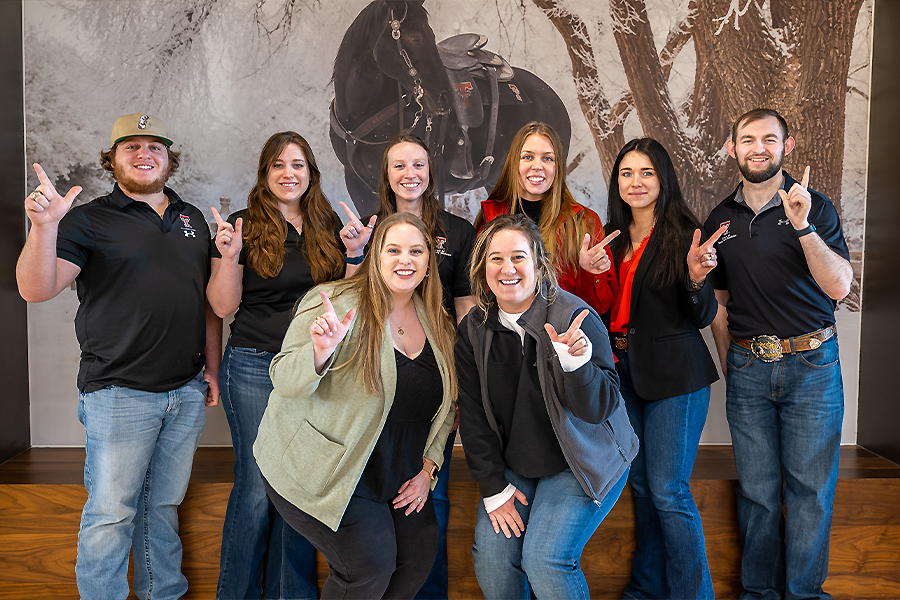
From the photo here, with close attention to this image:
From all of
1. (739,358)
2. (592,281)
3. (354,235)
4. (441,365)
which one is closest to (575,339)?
(441,365)

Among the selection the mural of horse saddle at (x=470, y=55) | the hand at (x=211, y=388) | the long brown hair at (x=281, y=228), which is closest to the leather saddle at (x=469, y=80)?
the mural of horse saddle at (x=470, y=55)

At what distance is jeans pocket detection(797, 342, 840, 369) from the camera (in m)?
2.47

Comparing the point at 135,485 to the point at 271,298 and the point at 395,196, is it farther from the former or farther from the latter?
the point at 395,196

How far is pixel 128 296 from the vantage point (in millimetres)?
2312

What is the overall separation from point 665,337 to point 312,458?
4.60ft

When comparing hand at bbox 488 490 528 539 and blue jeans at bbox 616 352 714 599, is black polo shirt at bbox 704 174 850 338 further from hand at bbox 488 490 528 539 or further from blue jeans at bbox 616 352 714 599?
hand at bbox 488 490 528 539

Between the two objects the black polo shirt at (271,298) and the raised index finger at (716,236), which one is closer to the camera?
the raised index finger at (716,236)

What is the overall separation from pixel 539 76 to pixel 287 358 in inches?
88.7

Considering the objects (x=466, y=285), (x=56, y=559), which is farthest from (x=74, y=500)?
(x=466, y=285)

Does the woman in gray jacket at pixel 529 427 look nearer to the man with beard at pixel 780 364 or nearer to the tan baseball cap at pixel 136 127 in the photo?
the man with beard at pixel 780 364

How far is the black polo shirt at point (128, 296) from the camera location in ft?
7.52

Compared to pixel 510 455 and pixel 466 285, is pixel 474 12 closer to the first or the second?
pixel 466 285

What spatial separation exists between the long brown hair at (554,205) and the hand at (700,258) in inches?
16.4

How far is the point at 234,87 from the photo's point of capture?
335cm
